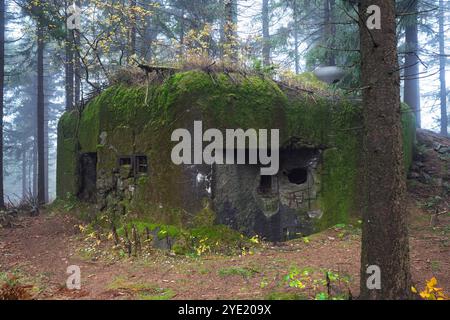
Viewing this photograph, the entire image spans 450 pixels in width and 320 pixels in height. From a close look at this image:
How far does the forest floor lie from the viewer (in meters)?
4.58

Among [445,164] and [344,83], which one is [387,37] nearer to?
[344,83]

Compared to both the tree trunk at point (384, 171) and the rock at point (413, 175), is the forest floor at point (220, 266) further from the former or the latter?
the rock at point (413, 175)

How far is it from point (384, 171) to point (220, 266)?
3.08 m

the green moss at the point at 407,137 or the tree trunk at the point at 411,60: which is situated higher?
the tree trunk at the point at 411,60

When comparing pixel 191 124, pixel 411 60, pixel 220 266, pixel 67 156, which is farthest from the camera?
pixel 411 60

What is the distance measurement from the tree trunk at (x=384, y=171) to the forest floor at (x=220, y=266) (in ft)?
2.24

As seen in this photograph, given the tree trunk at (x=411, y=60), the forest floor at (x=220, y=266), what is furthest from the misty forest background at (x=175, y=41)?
the forest floor at (x=220, y=266)

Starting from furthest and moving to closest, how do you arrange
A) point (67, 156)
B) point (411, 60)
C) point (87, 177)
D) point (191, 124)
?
point (411, 60), point (67, 156), point (87, 177), point (191, 124)

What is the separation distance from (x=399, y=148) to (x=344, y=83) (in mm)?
6932

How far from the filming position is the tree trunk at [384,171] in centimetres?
374

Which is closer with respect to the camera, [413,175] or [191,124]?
[191,124]

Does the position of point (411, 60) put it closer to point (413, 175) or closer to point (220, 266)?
point (413, 175)

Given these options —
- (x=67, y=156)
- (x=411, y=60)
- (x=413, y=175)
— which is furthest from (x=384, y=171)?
(x=411, y=60)

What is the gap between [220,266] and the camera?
560 cm
